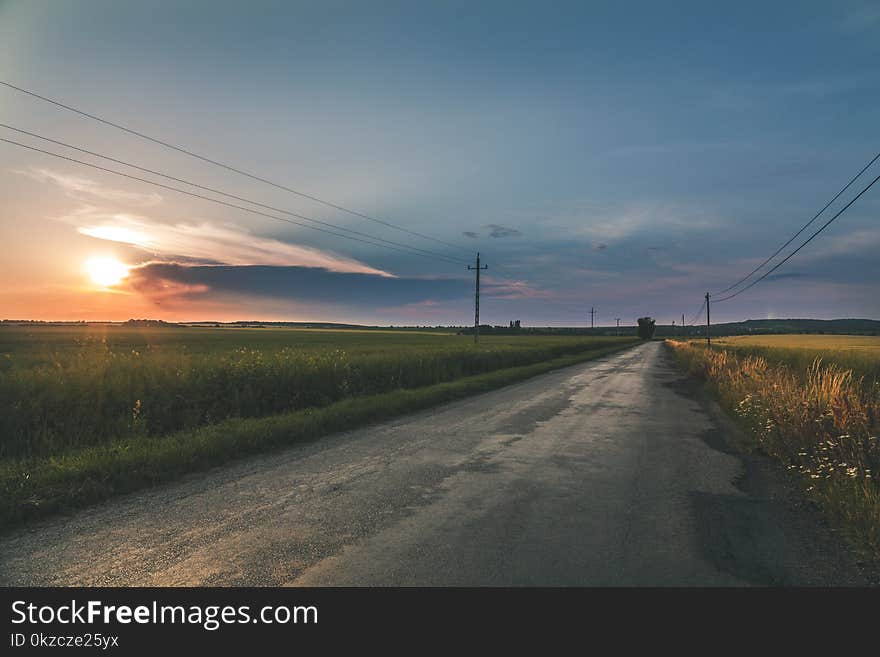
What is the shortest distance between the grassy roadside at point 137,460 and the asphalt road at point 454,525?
45 cm

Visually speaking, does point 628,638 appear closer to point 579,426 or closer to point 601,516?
point 601,516

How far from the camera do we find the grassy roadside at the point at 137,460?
5.72m

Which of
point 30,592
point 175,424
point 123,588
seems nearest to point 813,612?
point 123,588

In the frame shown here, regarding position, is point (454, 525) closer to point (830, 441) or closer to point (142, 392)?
point (830, 441)

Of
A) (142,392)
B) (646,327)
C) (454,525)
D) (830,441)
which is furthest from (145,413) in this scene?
(646,327)

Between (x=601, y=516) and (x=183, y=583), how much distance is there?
411 cm

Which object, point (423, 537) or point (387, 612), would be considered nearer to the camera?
point (387, 612)

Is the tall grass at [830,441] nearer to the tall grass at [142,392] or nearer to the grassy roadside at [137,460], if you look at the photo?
the grassy roadside at [137,460]

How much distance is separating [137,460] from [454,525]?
4.93 m

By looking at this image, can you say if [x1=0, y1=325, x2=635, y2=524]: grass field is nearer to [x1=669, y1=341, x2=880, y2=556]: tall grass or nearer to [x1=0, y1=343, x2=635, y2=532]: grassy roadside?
[x1=0, y1=343, x2=635, y2=532]: grassy roadside

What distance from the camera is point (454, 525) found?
16.7ft

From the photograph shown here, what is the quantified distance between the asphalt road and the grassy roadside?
1.49ft

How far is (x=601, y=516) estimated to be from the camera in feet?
17.8

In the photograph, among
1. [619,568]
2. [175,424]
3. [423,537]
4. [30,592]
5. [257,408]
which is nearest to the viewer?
[30,592]
